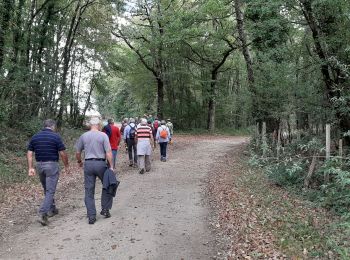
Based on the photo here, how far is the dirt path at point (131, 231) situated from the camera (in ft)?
20.4

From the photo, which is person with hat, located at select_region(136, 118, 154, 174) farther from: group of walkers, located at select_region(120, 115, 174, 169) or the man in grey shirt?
the man in grey shirt

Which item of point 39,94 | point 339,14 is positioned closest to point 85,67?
point 39,94

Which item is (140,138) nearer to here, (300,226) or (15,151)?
(15,151)

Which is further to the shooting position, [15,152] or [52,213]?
[15,152]

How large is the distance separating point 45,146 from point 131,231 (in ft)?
7.75

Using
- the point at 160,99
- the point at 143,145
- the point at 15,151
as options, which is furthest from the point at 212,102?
the point at 143,145

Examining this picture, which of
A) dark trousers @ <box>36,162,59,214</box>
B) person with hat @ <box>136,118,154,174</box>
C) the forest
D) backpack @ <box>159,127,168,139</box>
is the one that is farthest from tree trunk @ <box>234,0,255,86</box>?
dark trousers @ <box>36,162,59,214</box>

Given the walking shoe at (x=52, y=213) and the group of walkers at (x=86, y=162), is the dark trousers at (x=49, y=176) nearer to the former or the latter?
the group of walkers at (x=86, y=162)

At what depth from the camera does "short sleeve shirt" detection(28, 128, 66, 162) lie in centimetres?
781

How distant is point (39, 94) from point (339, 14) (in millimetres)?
14081

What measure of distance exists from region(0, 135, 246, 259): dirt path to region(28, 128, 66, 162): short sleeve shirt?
4.17 feet

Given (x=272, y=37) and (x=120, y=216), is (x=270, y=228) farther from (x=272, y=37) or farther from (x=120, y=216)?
(x=272, y=37)

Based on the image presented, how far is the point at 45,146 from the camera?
25.7 ft

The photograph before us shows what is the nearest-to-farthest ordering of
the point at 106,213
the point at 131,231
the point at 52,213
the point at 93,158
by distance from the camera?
the point at 131,231
the point at 93,158
the point at 106,213
the point at 52,213
